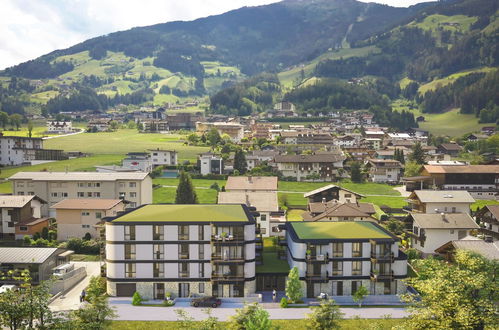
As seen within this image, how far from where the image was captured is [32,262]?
3531 centimetres

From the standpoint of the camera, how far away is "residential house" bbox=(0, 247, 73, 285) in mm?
35250

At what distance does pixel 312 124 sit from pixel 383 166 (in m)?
84.2

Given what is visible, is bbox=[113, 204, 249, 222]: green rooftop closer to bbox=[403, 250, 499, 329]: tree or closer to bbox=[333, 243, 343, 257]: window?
bbox=[333, 243, 343, 257]: window

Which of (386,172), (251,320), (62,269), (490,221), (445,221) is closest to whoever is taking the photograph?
(251,320)

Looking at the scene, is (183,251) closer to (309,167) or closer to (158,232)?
(158,232)

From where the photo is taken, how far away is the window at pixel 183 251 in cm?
3391

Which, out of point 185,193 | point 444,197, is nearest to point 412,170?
point 444,197

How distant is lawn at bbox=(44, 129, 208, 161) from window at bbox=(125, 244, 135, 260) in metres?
69.4

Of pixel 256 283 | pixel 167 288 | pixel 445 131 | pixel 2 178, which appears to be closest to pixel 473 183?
pixel 256 283

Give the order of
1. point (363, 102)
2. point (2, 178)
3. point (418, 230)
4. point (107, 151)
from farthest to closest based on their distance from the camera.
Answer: point (363, 102) < point (107, 151) < point (2, 178) < point (418, 230)

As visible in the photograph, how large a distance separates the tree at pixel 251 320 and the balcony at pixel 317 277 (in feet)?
27.1

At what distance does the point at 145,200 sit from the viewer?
59.2m

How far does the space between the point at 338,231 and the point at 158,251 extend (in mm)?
13558

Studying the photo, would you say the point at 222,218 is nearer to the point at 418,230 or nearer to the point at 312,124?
the point at 418,230
